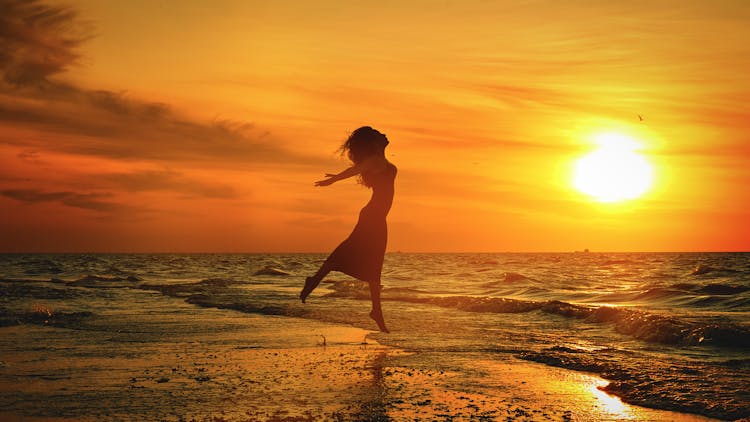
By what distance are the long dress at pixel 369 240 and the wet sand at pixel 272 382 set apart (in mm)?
1078

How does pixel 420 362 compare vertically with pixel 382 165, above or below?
below

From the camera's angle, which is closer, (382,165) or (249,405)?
(249,405)

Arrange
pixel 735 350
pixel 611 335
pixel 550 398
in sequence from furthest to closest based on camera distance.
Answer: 1. pixel 611 335
2. pixel 735 350
3. pixel 550 398

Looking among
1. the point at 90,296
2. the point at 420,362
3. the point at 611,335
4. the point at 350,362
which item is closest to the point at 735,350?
the point at 611,335

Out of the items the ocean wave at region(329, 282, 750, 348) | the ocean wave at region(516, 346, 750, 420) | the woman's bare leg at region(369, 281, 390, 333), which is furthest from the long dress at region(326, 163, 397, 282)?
the ocean wave at region(329, 282, 750, 348)

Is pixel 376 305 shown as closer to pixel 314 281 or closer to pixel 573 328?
pixel 314 281

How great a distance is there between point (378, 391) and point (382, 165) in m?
3.38

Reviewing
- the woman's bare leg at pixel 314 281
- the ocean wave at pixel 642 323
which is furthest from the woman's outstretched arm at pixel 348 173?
the ocean wave at pixel 642 323

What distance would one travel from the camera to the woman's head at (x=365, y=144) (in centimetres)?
873

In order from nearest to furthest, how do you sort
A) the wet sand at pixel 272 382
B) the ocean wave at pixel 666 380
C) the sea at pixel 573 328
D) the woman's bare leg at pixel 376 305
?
the wet sand at pixel 272 382 → the ocean wave at pixel 666 380 → the sea at pixel 573 328 → the woman's bare leg at pixel 376 305

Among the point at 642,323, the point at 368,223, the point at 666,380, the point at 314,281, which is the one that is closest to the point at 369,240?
the point at 368,223

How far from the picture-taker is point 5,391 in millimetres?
6027

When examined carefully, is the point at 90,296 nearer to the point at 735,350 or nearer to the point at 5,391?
the point at 5,391

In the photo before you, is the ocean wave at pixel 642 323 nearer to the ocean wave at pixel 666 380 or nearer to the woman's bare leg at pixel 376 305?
the ocean wave at pixel 666 380
